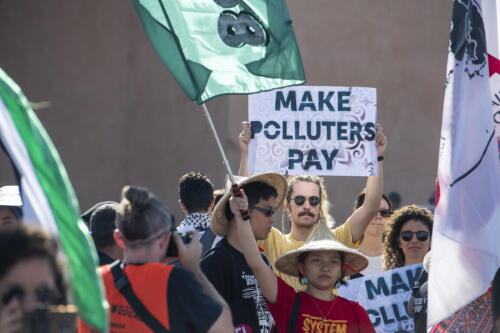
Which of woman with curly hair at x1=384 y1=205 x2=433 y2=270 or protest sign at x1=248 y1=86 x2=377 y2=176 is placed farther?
protest sign at x1=248 y1=86 x2=377 y2=176

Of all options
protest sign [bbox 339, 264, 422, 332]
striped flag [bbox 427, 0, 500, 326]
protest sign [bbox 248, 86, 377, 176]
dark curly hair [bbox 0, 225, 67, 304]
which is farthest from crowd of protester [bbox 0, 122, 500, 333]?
striped flag [bbox 427, 0, 500, 326]

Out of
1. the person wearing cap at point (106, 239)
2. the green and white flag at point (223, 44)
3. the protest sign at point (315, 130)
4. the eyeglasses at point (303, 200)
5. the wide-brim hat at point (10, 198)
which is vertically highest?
the green and white flag at point (223, 44)

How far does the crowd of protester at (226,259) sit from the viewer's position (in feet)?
9.75

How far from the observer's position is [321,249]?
553 cm

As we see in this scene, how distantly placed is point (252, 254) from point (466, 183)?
1238mm

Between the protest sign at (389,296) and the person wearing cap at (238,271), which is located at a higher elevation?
the person wearing cap at (238,271)

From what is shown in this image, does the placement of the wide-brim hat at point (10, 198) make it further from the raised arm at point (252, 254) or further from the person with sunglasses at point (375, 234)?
the person with sunglasses at point (375, 234)

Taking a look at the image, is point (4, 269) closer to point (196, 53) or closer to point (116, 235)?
point (116, 235)

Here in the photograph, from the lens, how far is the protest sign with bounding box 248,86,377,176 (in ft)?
23.4

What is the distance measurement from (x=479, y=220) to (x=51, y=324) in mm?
3007

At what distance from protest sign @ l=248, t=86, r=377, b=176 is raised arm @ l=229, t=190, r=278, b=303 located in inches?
72.8

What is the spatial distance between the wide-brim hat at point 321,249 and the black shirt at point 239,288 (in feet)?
1.39

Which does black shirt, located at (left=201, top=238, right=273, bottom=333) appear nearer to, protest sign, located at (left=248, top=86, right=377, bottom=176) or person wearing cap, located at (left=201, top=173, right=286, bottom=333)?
person wearing cap, located at (left=201, top=173, right=286, bottom=333)

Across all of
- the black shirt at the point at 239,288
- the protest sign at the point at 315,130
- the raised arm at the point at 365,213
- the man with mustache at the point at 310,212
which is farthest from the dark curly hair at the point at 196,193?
the black shirt at the point at 239,288
